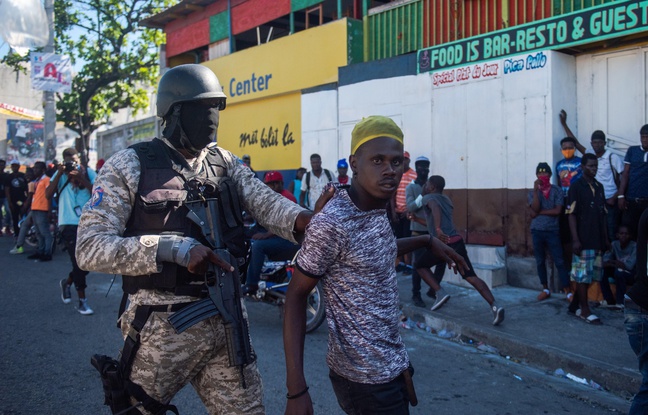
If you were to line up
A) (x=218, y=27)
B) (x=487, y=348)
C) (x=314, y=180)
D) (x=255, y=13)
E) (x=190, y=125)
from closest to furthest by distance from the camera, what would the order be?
(x=190, y=125), (x=487, y=348), (x=314, y=180), (x=255, y=13), (x=218, y=27)

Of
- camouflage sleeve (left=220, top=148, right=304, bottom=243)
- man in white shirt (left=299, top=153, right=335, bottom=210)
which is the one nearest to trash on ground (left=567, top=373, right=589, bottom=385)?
camouflage sleeve (left=220, top=148, right=304, bottom=243)

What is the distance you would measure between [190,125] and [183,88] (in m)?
0.15

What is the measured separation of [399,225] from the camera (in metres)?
9.65

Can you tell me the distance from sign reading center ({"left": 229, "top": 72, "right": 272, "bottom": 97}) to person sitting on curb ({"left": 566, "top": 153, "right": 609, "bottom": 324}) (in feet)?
31.3

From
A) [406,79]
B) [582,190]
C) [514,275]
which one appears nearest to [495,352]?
[582,190]

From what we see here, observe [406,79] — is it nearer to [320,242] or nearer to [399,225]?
[399,225]

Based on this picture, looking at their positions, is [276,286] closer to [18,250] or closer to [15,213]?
[18,250]

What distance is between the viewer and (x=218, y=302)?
237 centimetres

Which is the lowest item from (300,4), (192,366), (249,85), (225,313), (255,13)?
(192,366)

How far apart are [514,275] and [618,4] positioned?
3817 millimetres

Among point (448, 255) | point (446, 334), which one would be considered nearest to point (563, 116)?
point (446, 334)

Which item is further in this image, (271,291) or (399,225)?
(399,225)

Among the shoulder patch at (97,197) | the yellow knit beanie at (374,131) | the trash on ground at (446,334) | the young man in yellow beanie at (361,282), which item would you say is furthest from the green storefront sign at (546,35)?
the shoulder patch at (97,197)

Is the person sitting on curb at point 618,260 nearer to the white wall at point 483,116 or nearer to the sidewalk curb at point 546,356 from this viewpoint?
the sidewalk curb at point 546,356
